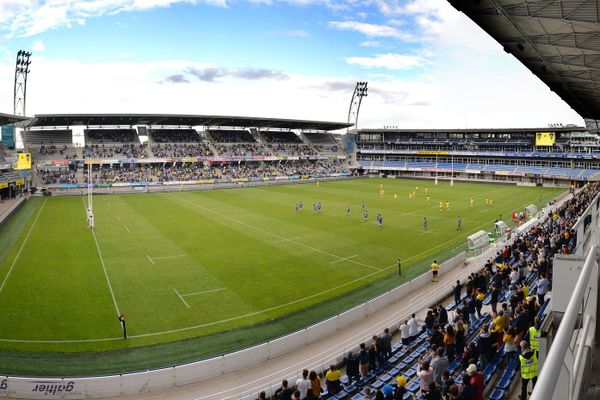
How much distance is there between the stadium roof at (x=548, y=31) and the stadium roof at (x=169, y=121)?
206 ft

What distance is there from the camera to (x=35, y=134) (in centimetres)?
7044

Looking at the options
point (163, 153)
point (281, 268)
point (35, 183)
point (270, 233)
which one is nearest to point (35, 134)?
point (35, 183)

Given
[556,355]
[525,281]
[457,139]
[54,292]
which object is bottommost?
[54,292]

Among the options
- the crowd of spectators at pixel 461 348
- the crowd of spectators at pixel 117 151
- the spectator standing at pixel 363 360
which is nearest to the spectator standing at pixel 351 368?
the crowd of spectators at pixel 461 348

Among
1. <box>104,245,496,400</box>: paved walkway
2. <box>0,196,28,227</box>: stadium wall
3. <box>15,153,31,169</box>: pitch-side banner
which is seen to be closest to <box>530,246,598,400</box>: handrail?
<box>104,245,496,400</box>: paved walkway

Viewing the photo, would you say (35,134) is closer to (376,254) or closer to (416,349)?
(376,254)

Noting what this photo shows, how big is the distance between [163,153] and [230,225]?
1680 inches

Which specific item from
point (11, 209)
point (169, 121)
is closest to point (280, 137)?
point (169, 121)

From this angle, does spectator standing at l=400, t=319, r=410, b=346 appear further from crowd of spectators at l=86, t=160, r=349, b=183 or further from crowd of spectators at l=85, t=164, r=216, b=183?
crowd of spectators at l=86, t=160, r=349, b=183

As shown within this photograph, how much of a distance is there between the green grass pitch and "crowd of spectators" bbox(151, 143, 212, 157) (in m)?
28.2

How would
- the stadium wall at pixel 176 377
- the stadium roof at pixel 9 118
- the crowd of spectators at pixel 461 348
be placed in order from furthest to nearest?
1. the stadium roof at pixel 9 118
2. the stadium wall at pixel 176 377
3. the crowd of spectators at pixel 461 348

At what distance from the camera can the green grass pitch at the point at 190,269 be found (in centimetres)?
1680

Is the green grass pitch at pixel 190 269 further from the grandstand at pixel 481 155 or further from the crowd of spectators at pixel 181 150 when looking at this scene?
the grandstand at pixel 481 155

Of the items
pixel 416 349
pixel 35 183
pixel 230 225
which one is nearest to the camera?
pixel 416 349
